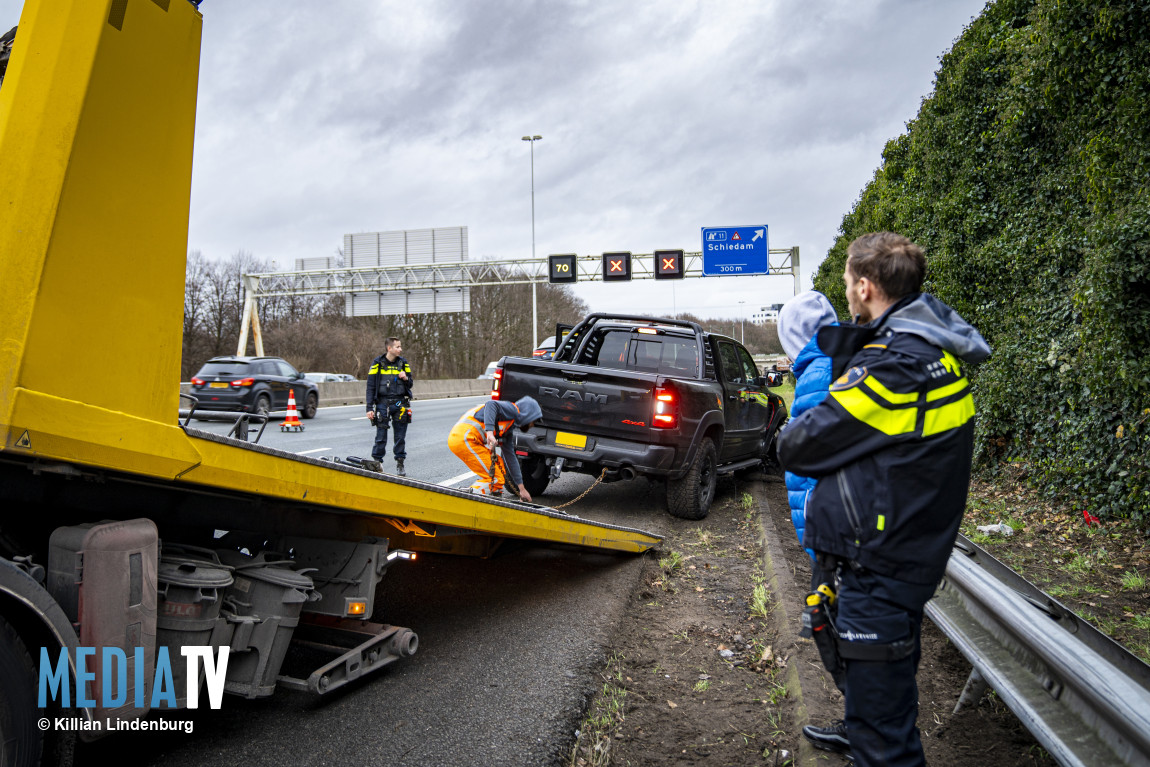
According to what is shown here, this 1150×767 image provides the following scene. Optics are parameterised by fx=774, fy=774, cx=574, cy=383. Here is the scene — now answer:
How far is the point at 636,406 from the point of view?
7062 mm

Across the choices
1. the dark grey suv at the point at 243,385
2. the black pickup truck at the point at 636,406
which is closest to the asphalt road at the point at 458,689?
the black pickup truck at the point at 636,406

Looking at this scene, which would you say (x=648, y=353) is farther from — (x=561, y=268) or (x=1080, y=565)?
(x=561, y=268)

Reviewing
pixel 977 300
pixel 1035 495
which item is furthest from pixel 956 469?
pixel 977 300

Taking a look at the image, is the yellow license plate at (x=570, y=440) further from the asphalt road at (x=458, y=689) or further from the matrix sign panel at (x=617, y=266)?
the matrix sign panel at (x=617, y=266)

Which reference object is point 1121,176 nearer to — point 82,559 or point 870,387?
point 870,387

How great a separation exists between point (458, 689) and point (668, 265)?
29.4 m

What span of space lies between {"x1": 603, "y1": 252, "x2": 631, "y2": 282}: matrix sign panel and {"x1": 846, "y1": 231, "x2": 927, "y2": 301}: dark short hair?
30.4 metres

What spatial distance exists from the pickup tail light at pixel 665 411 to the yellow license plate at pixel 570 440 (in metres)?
0.70

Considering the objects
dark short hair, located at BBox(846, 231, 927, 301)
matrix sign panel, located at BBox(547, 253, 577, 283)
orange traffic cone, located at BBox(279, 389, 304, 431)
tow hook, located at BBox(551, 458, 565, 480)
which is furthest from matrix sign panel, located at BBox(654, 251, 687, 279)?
dark short hair, located at BBox(846, 231, 927, 301)

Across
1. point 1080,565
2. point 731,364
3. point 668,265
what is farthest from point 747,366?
point 668,265

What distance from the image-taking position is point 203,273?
45.4m

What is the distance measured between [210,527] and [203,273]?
47.8 meters

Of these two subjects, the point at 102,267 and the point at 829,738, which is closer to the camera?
the point at 102,267

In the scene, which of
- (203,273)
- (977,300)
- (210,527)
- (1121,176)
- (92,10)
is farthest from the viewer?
(203,273)
